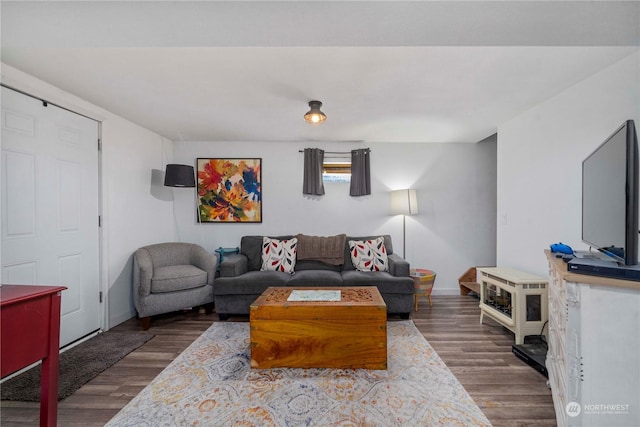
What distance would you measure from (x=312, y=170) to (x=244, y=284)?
1.82m

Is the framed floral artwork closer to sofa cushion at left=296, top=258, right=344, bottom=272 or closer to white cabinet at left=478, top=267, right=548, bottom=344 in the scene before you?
sofa cushion at left=296, top=258, right=344, bottom=272

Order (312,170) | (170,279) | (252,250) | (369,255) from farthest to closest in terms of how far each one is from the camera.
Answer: (312,170) → (252,250) → (369,255) → (170,279)

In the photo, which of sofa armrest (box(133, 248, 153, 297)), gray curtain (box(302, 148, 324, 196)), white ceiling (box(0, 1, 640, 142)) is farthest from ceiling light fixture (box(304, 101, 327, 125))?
sofa armrest (box(133, 248, 153, 297))

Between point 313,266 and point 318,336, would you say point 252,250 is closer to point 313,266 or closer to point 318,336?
point 313,266

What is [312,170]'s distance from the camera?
12.7 ft

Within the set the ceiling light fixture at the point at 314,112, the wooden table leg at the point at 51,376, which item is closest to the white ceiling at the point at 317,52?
the ceiling light fixture at the point at 314,112

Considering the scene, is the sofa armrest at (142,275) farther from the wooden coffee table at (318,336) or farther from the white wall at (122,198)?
the wooden coffee table at (318,336)

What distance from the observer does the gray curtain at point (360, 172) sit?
388 centimetres

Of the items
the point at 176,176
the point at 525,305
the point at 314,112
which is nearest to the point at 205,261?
the point at 176,176

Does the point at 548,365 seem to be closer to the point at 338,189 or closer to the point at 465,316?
the point at 465,316

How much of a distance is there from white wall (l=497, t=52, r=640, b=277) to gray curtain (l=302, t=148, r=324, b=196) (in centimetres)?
228

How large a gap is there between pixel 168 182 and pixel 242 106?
1.48 meters

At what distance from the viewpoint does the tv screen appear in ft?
3.95

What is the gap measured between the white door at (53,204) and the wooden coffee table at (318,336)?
5.98ft
